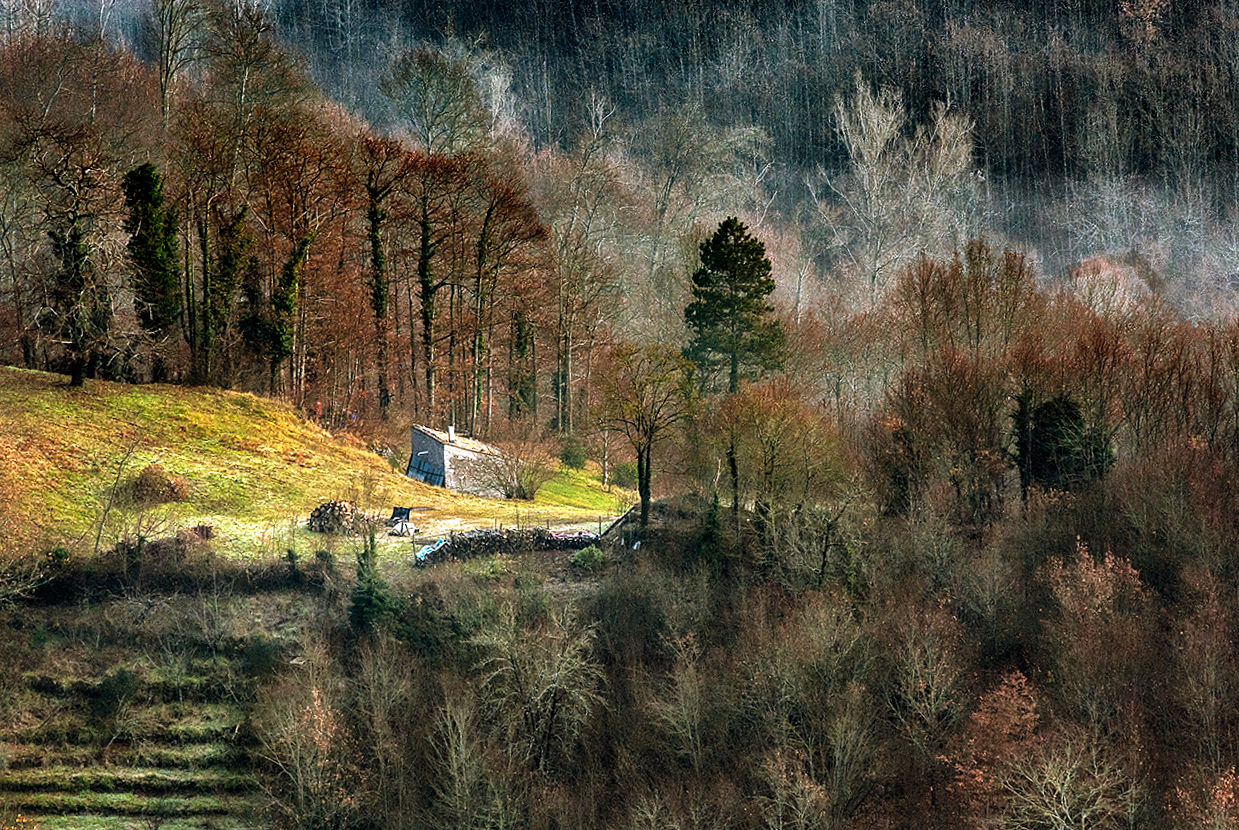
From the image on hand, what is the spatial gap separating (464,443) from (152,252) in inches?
516

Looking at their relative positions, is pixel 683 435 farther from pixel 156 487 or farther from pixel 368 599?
pixel 156 487

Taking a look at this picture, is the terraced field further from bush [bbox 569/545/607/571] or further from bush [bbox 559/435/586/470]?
bush [bbox 559/435/586/470]

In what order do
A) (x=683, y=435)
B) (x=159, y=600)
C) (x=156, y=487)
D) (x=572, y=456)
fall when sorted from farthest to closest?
1. (x=572, y=456)
2. (x=683, y=435)
3. (x=156, y=487)
4. (x=159, y=600)

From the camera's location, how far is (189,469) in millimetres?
41656

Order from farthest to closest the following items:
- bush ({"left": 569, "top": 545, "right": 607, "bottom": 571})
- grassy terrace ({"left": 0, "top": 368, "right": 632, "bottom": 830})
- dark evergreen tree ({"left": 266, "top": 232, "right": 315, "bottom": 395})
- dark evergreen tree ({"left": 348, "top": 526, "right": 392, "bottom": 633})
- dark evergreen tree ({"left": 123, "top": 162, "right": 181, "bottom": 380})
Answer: dark evergreen tree ({"left": 266, "top": 232, "right": 315, "bottom": 395}) → dark evergreen tree ({"left": 123, "top": 162, "right": 181, "bottom": 380}) → bush ({"left": 569, "top": 545, "right": 607, "bottom": 571}) → dark evergreen tree ({"left": 348, "top": 526, "right": 392, "bottom": 633}) → grassy terrace ({"left": 0, "top": 368, "right": 632, "bottom": 830})

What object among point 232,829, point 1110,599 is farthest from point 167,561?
point 1110,599

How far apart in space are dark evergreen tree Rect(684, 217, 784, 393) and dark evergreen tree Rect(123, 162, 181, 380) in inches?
826

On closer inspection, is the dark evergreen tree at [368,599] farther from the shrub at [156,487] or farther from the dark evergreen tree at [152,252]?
the dark evergreen tree at [152,252]

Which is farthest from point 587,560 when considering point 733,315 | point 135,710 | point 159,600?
point 733,315

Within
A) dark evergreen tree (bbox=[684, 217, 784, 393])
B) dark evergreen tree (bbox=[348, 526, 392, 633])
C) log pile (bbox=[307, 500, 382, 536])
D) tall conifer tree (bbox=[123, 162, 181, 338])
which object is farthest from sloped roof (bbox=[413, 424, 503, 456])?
dark evergreen tree (bbox=[684, 217, 784, 393])

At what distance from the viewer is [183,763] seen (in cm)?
3447

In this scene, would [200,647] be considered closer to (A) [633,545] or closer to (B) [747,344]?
(A) [633,545]

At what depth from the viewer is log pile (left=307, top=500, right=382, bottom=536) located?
39375 millimetres

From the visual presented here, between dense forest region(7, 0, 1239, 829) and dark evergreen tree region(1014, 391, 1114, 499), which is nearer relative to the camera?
dense forest region(7, 0, 1239, 829)
